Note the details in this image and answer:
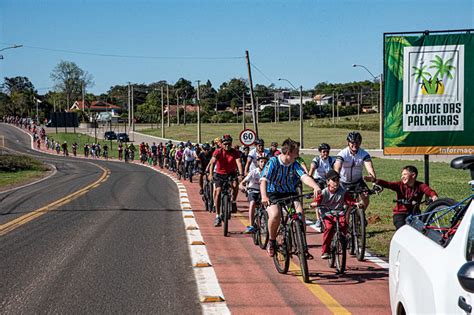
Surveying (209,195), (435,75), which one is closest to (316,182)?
(435,75)

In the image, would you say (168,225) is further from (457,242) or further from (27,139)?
(27,139)

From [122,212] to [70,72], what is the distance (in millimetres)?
144956

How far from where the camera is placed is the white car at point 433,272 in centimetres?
313

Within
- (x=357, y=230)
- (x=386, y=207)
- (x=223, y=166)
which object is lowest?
(x=386, y=207)

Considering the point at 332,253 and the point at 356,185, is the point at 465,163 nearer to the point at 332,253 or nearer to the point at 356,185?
the point at 332,253

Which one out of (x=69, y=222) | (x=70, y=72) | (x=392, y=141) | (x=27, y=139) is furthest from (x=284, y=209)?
(x=70, y=72)

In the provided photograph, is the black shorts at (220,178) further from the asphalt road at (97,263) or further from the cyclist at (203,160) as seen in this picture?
the cyclist at (203,160)

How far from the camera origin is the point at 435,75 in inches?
435

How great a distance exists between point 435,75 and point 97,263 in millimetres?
6316

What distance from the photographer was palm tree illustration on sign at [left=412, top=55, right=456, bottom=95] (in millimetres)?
10969

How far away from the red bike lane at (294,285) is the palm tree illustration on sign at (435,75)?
3225 millimetres

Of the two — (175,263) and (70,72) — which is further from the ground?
(70,72)

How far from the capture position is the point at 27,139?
10250cm

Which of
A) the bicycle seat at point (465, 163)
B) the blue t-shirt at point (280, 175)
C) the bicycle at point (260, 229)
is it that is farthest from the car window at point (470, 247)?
the bicycle at point (260, 229)
